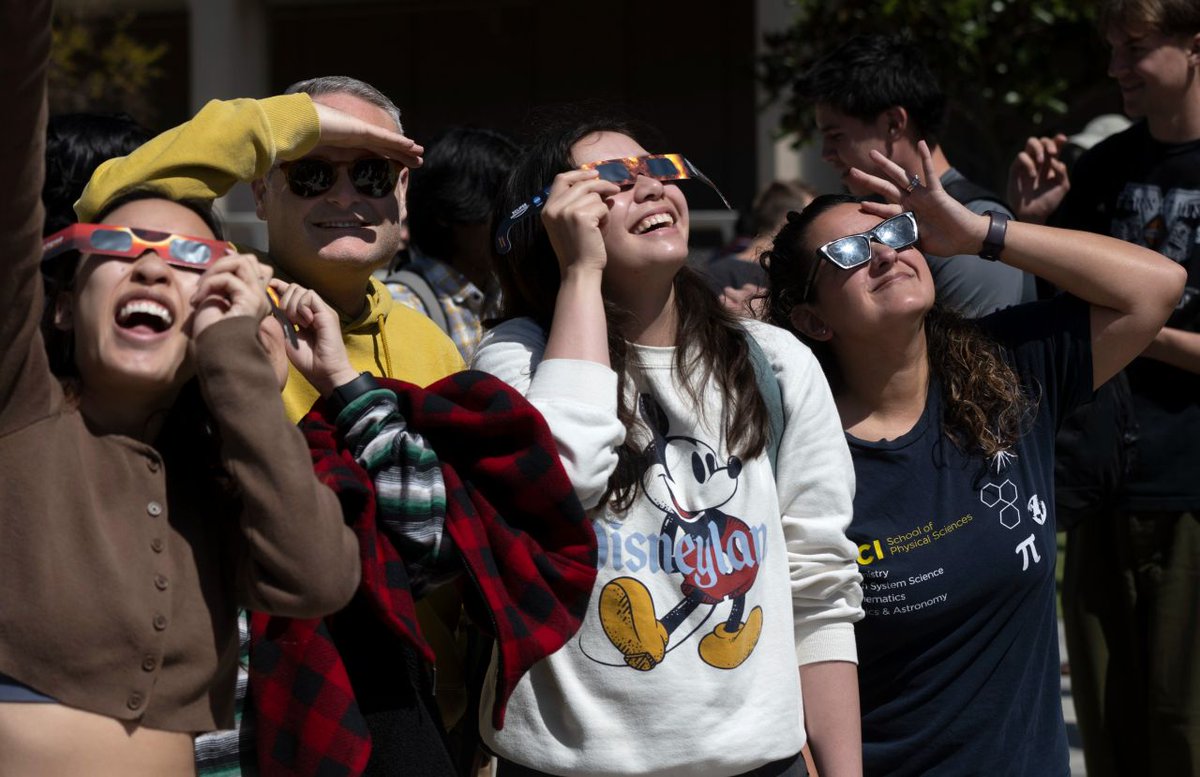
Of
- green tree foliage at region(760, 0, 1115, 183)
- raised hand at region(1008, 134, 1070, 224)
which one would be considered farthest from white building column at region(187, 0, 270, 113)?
raised hand at region(1008, 134, 1070, 224)

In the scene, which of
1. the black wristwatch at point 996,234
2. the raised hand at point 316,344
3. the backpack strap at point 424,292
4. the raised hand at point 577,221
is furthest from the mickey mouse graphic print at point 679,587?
the backpack strap at point 424,292

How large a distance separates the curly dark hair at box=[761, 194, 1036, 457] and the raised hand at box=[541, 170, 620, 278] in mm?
749

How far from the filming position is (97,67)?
14555 millimetres

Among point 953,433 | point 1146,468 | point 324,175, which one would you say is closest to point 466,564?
point 324,175

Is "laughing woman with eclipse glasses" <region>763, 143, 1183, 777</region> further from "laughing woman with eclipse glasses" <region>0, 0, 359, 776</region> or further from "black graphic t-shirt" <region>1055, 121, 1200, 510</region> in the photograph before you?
"laughing woman with eclipse glasses" <region>0, 0, 359, 776</region>

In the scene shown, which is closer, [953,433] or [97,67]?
[953,433]

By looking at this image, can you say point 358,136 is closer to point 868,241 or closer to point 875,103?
point 868,241

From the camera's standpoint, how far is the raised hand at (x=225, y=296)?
2.06 m

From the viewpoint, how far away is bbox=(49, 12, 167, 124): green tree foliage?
1331 cm

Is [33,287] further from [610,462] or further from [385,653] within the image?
[610,462]

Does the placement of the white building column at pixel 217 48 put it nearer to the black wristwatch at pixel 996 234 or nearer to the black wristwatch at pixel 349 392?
the black wristwatch at pixel 996 234

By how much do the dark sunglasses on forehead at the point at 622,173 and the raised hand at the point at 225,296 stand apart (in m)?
0.75

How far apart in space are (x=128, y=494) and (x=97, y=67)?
1376cm

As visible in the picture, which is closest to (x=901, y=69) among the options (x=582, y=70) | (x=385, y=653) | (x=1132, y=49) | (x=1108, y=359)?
(x=1132, y=49)
